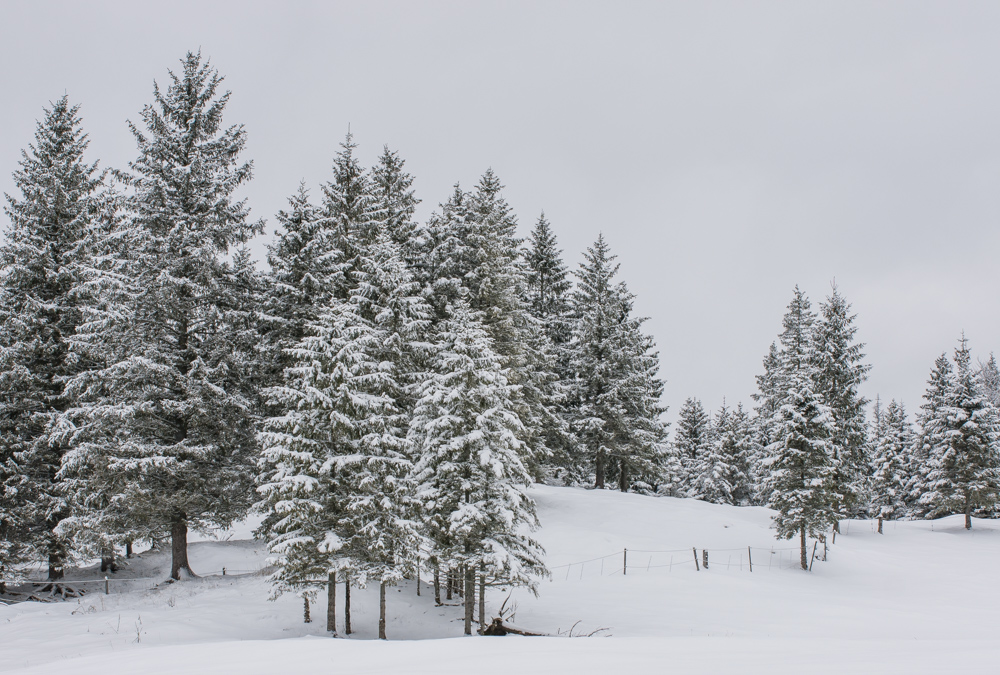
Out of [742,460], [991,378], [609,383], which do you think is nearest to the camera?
[609,383]

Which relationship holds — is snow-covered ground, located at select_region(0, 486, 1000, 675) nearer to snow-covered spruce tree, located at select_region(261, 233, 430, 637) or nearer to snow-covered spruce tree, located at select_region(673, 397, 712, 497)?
snow-covered spruce tree, located at select_region(261, 233, 430, 637)

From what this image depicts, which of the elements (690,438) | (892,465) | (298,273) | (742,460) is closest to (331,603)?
(298,273)

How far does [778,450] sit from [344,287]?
22.7 m

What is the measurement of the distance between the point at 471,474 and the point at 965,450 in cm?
4167

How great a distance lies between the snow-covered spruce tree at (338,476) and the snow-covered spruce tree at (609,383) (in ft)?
62.0

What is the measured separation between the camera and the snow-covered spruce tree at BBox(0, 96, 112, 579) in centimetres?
1914

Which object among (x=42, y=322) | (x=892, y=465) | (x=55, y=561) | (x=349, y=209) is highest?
(x=349, y=209)

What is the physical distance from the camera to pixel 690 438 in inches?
2379

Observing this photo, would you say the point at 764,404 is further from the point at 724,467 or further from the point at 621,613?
the point at 621,613

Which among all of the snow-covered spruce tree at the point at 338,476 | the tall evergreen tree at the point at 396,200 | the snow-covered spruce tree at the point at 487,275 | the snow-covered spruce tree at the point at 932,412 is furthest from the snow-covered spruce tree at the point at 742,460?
the snow-covered spruce tree at the point at 338,476

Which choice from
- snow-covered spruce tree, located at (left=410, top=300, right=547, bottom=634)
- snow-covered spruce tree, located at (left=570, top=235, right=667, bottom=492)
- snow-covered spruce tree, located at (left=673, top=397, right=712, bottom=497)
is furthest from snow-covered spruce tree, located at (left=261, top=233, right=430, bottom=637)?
snow-covered spruce tree, located at (left=673, top=397, right=712, bottom=497)

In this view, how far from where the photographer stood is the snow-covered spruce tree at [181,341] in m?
18.6

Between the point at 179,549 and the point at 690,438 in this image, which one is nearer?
the point at 179,549

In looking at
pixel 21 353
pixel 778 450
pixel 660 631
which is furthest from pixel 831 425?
pixel 21 353
